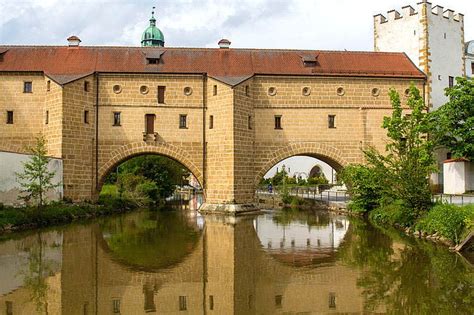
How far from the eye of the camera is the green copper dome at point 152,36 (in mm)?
62094

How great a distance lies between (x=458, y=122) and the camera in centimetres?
3059

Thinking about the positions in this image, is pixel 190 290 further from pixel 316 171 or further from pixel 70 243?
pixel 316 171

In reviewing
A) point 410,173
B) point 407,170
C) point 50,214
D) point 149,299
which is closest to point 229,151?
point 50,214

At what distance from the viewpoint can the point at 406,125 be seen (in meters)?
23.5

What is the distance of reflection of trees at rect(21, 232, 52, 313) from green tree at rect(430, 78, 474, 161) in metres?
21.6

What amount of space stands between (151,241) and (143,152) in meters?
13.3

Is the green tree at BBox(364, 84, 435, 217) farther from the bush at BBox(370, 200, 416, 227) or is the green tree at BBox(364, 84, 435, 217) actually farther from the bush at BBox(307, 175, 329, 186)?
the bush at BBox(307, 175, 329, 186)

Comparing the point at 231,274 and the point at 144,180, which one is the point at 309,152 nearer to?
the point at 144,180

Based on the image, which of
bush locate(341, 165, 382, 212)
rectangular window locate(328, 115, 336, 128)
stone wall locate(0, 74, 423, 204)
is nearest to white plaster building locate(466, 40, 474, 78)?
stone wall locate(0, 74, 423, 204)

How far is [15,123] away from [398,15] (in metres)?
25.1

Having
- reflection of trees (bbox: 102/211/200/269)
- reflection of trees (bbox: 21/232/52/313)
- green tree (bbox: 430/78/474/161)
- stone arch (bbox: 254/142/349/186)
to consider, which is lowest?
reflection of trees (bbox: 21/232/52/313)

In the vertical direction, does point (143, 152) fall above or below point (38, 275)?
above

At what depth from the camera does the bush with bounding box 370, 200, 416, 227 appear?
21.4m

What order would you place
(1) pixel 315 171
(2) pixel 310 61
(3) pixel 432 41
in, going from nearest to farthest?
1. (2) pixel 310 61
2. (3) pixel 432 41
3. (1) pixel 315 171
